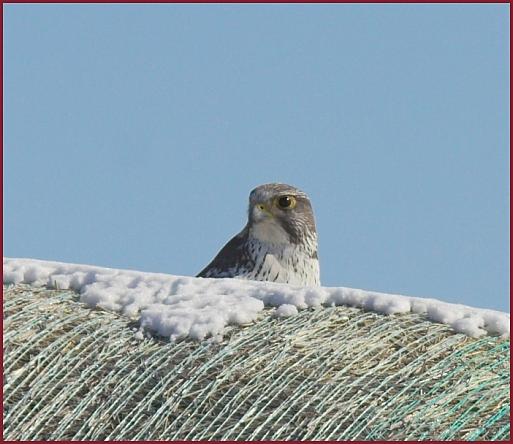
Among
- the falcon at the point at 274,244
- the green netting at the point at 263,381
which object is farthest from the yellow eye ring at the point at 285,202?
the green netting at the point at 263,381

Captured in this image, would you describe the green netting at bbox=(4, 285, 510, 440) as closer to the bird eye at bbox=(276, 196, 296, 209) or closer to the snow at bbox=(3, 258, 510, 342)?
the snow at bbox=(3, 258, 510, 342)

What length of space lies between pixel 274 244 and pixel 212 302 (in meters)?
3.77

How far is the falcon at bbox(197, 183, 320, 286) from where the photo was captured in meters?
11.3

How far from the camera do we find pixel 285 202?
11.7 m

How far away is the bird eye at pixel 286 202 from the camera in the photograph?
38.3ft

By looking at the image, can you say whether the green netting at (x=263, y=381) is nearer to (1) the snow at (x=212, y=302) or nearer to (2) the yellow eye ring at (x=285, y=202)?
(1) the snow at (x=212, y=302)

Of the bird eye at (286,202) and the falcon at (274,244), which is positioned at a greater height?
the bird eye at (286,202)

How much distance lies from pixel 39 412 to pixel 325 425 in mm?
1452

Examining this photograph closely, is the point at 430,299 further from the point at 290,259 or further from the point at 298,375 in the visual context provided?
the point at 290,259

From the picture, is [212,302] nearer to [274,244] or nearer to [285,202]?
[274,244]

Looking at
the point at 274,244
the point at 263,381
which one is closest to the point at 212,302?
the point at 263,381

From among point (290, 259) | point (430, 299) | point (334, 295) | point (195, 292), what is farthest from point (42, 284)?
point (290, 259)

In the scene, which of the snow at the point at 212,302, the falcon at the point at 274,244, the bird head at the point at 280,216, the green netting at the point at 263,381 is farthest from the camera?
the bird head at the point at 280,216

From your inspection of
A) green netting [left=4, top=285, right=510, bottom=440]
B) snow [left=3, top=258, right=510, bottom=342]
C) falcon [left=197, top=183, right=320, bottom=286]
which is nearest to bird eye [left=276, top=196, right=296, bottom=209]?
falcon [left=197, top=183, right=320, bottom=286]
